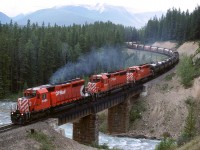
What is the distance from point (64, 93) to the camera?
45.1m

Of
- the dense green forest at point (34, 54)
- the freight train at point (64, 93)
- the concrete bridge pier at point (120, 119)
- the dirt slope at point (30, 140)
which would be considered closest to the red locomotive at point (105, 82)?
the freight train at point (64, 93)

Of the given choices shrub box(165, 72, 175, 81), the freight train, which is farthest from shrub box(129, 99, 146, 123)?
shrub box(165, 72, 175, 81)

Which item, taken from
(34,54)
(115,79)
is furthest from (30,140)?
(34,54)

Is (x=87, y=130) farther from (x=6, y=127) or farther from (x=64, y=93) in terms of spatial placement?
(x=6, y=127)

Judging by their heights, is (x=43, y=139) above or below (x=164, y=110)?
above

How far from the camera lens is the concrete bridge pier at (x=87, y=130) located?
4931 cm

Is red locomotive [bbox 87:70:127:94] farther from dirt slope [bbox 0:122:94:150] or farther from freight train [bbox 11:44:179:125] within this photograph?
dirt slope [bbox 0:122:94:150]

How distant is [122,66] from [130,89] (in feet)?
238

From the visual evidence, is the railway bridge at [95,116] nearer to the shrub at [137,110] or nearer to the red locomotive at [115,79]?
the red locomotive at [115,79]

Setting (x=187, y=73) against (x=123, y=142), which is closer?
(x=123, y=142)

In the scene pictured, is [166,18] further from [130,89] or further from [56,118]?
[56,118]

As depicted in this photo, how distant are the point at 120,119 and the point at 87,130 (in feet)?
47.1

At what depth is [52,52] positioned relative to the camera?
104188 millimetres

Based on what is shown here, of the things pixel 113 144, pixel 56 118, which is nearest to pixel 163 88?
pixel 113 144
